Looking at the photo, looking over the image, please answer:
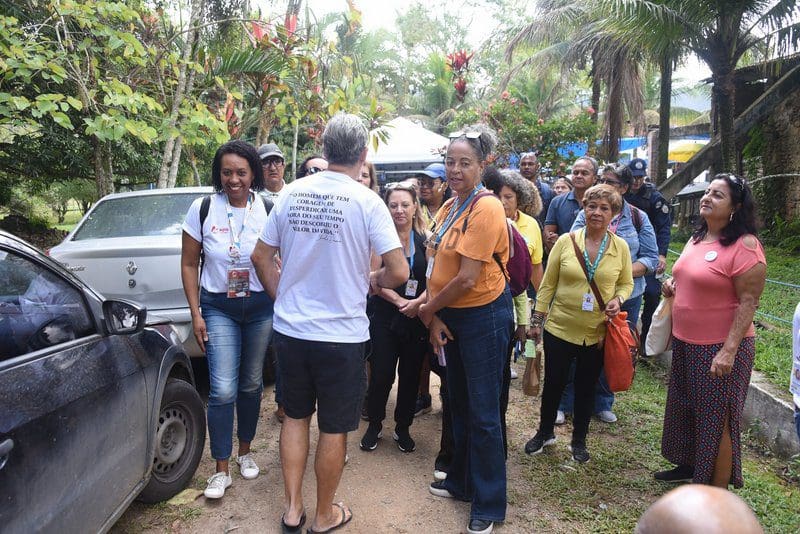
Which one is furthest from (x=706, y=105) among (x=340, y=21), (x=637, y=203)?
(x=637, y=203)

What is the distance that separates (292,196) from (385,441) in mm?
2177

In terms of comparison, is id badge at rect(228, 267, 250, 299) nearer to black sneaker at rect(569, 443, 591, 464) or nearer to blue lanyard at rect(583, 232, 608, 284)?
blue lanyard at rect(583, 232, 608, 284)

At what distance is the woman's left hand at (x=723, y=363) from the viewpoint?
10.0 feet

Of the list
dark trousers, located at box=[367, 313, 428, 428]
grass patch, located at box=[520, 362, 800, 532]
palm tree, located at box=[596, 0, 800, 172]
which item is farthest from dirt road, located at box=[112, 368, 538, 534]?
palm tree, located at box=[596, 0, 800, 172]

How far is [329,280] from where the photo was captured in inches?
105

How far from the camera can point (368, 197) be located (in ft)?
8.84

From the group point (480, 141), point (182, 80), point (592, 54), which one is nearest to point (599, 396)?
point (480, 141)

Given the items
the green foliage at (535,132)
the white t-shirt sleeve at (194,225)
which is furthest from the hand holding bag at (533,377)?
the green foliage at (535,132)

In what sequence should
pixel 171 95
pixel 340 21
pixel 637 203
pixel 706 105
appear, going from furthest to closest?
1. pixel 706 105
2. pixel 340 21
3. pixel 171 95
4. pixel 637 203

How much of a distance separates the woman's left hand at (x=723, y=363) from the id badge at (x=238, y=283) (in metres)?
2.55

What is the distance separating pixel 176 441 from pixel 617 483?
266cm

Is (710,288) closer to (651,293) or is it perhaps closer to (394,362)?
(394,362)

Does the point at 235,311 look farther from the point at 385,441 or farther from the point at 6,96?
the point at 6,96

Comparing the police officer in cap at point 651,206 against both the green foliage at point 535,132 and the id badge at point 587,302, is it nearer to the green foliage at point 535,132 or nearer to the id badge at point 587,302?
the id badge at point 587,302
